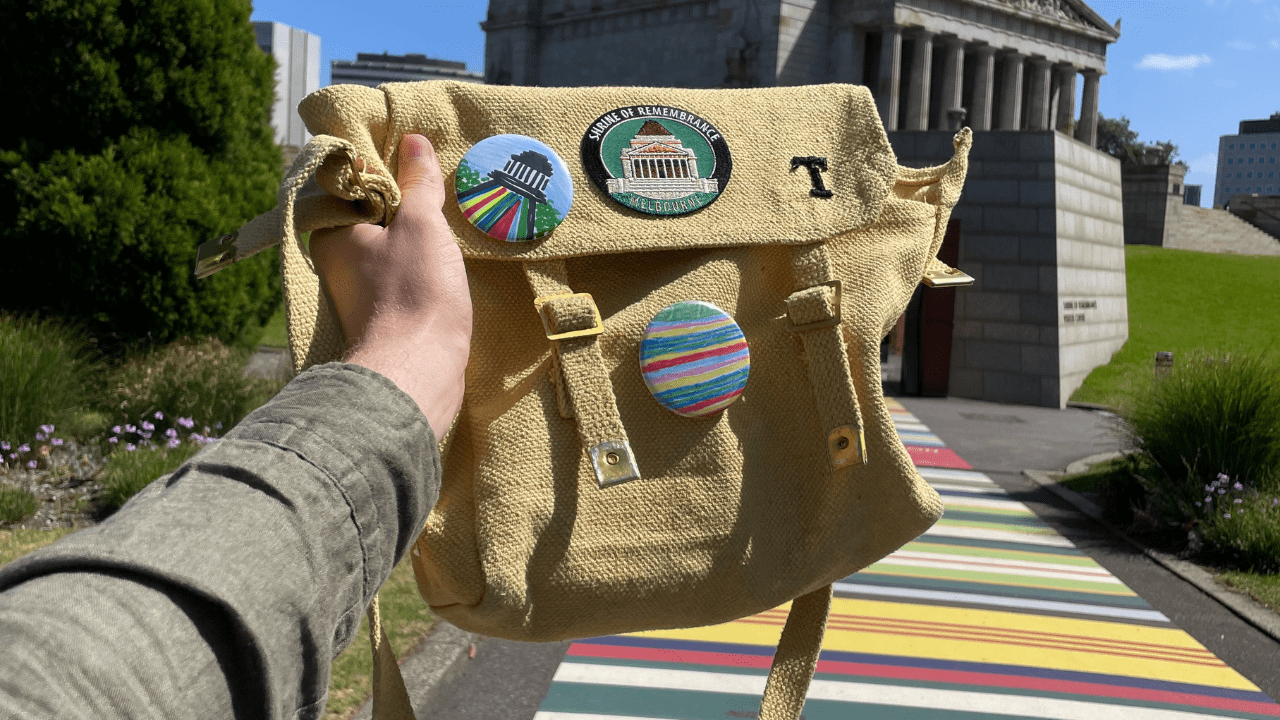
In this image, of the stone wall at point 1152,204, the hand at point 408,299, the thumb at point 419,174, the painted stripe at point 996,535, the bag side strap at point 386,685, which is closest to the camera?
the hand at point 408,299

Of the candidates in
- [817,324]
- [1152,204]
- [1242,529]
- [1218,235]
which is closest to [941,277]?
[817,324]

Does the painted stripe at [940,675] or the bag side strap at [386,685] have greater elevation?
the bag side strap at [386,685]

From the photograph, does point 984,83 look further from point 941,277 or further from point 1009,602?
point 941,277

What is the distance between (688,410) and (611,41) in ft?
134

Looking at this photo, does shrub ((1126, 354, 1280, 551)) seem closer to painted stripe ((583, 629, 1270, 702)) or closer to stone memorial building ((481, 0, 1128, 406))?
painted stripe ((583, 629, 1270, 702))

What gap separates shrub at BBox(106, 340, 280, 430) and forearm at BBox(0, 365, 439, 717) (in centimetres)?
712

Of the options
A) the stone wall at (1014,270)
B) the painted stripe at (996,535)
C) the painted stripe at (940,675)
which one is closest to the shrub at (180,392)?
the painted stripe at (940,675)

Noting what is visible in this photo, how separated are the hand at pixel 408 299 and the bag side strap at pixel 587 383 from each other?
9.0 inches

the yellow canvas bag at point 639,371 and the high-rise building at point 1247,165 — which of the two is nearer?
the yellow canvas bag at point 639,371

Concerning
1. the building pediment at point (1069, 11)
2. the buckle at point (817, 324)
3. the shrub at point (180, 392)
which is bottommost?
the shrub at point (180, 392)

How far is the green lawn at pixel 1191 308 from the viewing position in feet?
61.7

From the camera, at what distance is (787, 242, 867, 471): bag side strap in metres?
1.70

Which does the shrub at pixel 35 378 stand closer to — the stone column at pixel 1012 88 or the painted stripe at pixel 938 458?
the painted stripe at pixel 938 458

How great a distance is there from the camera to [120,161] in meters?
8.27
